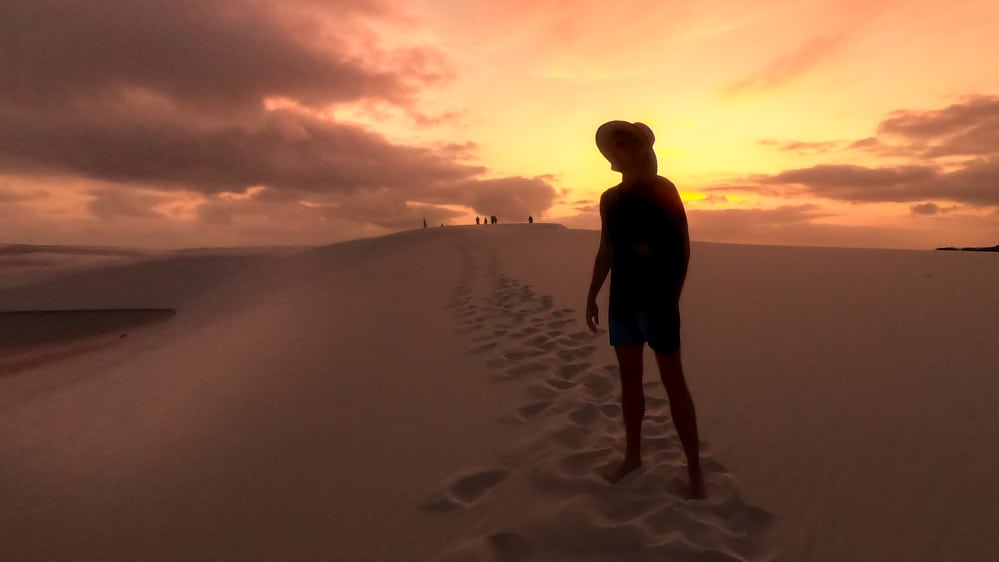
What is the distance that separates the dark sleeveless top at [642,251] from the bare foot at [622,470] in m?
0.83

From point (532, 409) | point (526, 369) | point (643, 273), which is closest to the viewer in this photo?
point (643, 273)

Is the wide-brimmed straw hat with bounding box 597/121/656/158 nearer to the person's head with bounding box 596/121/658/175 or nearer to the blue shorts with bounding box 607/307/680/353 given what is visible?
the person's head with bounding box 596/121/658/175

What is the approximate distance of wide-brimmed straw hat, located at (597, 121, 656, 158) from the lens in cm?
275

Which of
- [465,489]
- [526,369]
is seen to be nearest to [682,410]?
[465,489]

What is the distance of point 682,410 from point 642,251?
0.84 metres

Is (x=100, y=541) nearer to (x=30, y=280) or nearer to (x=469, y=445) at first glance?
(x=469, y=445)

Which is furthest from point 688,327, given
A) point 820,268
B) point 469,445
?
point 820,268

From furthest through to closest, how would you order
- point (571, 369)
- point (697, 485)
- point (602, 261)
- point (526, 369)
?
Result: point (526, 369)
point (571, 369)
point (602, 261)
point (697, 485)

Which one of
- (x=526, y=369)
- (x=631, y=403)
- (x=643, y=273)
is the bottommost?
(x=526, y=369)

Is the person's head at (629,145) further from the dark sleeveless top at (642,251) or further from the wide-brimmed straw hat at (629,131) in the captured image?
the dark sleeveless top at (642,251)

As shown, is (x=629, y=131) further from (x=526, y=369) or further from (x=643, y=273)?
(x=526, y=369)

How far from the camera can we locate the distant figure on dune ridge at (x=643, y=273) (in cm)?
267

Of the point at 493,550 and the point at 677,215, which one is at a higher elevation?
the point at 677,215

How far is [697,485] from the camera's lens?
103 inches
